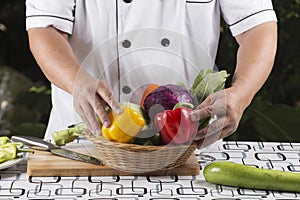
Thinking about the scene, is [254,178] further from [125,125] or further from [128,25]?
[128,25]

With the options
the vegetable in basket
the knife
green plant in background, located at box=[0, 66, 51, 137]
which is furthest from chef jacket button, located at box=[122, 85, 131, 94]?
green plant in background, located at box=[0, 66, 51, 137]

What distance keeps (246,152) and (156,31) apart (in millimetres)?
461

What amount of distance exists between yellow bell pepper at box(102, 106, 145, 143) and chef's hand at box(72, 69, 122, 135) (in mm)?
14

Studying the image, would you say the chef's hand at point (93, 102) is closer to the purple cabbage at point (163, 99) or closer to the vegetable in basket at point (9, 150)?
the purple cabbage at point (163, 99)

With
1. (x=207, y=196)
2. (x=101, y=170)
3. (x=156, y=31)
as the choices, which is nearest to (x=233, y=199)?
(x=207, y=196)

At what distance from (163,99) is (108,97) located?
0.46ft

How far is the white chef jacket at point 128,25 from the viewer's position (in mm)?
2070

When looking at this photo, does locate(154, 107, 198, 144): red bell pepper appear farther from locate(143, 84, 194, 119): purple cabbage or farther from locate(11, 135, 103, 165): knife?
locate(11, 135, 103, 165): knife

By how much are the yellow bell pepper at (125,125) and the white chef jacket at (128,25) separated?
23cm

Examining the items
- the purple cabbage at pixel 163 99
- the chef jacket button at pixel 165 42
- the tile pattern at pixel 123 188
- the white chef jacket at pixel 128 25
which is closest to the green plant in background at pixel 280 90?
the white chef jacket at pixel 128 25

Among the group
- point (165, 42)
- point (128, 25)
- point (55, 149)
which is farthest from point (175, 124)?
point (128, 25)

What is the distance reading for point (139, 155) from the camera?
1820mm

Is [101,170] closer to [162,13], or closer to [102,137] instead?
[102,137]

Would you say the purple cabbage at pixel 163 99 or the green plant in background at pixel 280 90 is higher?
the green plant in background at pixel 280 90
